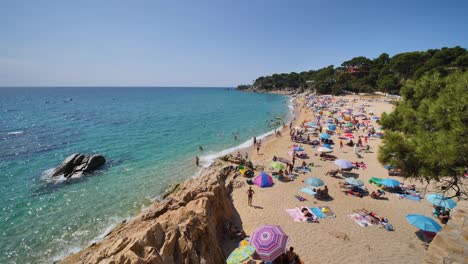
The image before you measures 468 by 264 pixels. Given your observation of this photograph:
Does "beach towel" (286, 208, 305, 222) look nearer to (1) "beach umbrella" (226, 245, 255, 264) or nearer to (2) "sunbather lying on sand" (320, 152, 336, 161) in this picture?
(1) "beach umbrella" (226, 245, 255, 264)

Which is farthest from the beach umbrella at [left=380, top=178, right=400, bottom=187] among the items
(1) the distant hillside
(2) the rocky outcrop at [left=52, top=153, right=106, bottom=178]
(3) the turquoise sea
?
(1) the distant hillside

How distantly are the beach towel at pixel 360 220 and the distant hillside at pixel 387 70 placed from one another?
126 ft

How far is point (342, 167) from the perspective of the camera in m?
16.9

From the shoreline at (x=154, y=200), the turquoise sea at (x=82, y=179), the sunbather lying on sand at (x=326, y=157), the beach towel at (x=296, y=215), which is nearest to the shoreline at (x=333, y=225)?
the beach towel at (x=296, y=215)

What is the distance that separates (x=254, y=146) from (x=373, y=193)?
619 inches

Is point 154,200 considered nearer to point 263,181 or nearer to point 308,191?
point 263,181

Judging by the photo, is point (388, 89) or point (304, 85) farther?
point (304, 85)

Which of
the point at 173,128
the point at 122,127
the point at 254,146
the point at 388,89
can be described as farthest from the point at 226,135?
the point at 388,89

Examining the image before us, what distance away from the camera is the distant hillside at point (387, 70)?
56219mm

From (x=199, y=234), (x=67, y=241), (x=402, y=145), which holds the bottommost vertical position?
(x=67, y=241)

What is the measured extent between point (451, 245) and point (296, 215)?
7.94 meters

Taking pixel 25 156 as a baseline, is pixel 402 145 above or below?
above

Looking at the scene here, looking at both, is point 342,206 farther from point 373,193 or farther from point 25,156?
point 25,156

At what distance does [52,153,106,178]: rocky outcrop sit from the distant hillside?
1961 inches
